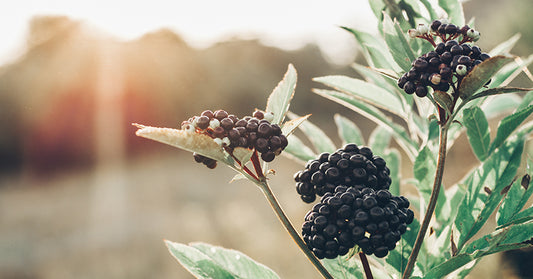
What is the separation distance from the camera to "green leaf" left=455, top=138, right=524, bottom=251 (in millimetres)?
790

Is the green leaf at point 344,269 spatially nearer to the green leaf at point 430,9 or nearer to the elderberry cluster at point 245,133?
the elderberry cluster at point 245,133

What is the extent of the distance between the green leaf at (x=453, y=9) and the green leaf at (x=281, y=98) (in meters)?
0.31

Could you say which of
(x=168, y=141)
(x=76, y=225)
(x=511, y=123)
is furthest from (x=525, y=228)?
(x=76, y=225)

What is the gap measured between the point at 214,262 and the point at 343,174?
261 millimetres

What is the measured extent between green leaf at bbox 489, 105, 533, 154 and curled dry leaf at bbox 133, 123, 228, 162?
1.64 ft

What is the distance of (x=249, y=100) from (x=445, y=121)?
15.5 metres

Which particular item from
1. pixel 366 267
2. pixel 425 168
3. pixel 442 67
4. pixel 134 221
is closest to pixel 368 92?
pixel 425 168

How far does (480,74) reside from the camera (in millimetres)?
580

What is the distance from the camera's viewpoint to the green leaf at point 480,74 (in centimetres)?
56

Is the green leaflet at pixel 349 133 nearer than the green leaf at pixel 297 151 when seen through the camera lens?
No

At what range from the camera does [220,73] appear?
1554 centimetres

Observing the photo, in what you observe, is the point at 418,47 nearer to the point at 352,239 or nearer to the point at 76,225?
the point at 352,239

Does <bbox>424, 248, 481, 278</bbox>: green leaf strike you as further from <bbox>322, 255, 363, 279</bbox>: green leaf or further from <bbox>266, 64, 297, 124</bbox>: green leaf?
<bbox>266, 64, 297, 124</bbox>: green leaf

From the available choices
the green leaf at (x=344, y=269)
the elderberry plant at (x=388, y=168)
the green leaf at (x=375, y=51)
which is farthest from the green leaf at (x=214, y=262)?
the green leaf at (x=375, y=51)
